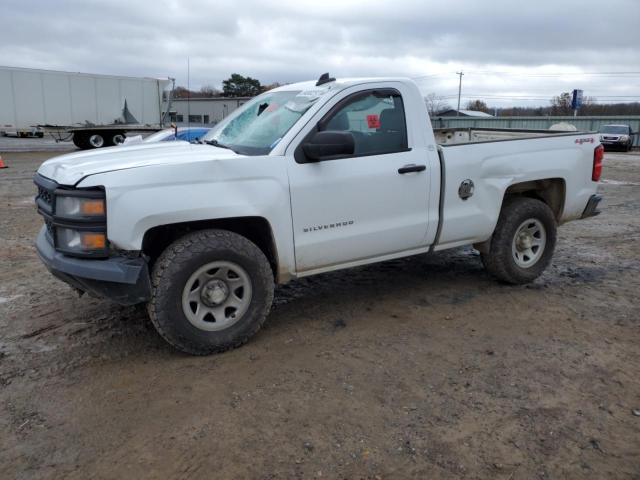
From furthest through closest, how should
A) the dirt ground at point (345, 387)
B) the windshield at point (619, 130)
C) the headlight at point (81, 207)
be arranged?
the windshield at point (619, 130)
the headlight at point (81, 207)
the dirt ground at point (345, 387)

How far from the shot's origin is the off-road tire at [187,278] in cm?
370

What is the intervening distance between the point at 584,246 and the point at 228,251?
528 cm

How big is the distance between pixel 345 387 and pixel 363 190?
155cm

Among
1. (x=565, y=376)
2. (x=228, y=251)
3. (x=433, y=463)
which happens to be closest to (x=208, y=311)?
(x=228, y=251)

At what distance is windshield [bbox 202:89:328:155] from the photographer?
4.23 metres

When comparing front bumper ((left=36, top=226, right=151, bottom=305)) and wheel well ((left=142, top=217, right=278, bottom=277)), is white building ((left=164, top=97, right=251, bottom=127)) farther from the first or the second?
front bumper ((left=36, top=226, right=151, bottom=305))

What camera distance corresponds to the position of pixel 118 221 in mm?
3469

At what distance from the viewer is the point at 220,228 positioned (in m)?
4.04

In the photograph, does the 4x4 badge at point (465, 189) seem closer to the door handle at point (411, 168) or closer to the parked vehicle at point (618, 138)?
the door handle at point (411, 168)

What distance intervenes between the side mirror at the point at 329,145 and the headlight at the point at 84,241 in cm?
153

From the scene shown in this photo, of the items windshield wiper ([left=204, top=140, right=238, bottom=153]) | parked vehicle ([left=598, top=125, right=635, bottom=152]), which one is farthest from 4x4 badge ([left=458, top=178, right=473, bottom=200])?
parked vehicle ([left=598, top=125, right=635, bottom=152])

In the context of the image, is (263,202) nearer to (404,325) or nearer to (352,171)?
(352,171)

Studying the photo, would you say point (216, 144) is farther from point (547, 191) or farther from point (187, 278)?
point (547, 191)

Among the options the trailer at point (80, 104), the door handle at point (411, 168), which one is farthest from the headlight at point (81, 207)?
the trailer at point (80, 104)
